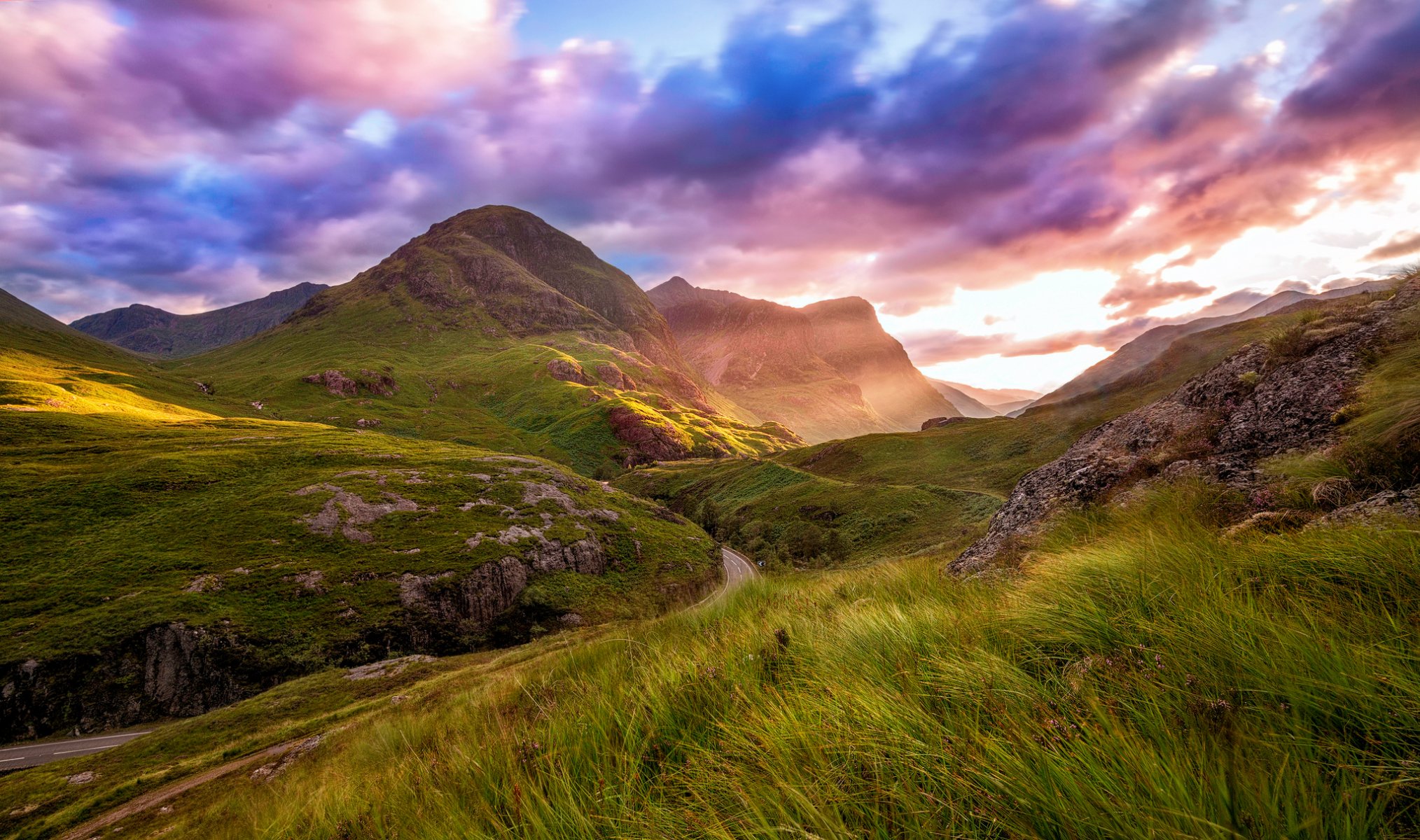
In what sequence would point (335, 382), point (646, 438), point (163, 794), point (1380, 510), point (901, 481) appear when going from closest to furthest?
point (1380, 510) → point (163, 794) → point (901, 481) → point (646, 438) → point (335, 382)

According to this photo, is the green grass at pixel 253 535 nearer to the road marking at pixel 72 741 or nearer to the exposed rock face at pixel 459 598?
the exposed rock face at pixel 459 598

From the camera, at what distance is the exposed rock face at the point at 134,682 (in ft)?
101

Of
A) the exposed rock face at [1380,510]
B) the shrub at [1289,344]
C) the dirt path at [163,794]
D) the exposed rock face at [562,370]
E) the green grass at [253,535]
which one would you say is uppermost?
the exposed rock face at [562,370]

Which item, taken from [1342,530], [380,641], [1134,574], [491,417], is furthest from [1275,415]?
[491,417]

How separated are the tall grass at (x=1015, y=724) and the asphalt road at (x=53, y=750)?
141 ft

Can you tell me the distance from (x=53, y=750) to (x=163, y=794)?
75.8 ft

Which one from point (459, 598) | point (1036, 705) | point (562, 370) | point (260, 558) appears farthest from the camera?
point (562, 370)

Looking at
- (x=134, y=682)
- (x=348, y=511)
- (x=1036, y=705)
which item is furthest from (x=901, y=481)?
(x=134, y=682)

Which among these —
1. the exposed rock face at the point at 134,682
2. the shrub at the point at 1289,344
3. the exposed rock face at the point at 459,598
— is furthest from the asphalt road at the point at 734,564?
the shrub at the point at 1289,344

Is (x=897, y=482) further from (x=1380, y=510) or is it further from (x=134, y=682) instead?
(x=134, y=682)

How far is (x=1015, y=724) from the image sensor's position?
1830mm

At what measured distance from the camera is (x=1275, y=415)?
586 centimetres

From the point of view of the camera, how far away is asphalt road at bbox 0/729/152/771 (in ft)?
91.9

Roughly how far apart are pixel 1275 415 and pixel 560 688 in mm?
8617
